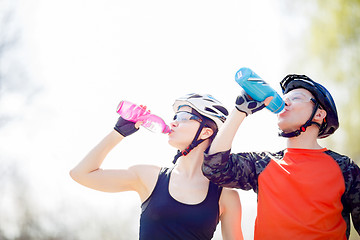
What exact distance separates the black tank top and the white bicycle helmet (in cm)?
→ 88

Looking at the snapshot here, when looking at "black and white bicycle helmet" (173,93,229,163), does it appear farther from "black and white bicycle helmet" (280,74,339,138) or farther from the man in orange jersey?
"black and white bicycle helmet" (280,74,339,138)

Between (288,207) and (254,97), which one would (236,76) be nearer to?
(254,97)

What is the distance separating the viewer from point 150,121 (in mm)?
3939

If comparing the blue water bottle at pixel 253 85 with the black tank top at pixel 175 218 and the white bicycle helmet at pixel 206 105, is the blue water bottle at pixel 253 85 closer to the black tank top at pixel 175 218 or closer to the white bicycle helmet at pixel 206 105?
the white bicycle helmet at pixel 206 105

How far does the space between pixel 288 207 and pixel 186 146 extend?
1283 mm

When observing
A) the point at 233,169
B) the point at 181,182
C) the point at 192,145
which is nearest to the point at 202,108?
the point at 192,145

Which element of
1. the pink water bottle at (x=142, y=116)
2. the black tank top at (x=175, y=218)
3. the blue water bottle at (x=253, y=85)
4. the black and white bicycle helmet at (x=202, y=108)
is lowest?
the black tank top at (x=175, y=218)

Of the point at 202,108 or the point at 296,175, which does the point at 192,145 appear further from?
the point at 296,175

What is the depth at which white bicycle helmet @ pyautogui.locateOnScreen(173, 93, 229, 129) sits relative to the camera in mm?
4039

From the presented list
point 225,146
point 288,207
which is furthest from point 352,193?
point 225,146

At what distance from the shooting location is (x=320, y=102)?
3.49m

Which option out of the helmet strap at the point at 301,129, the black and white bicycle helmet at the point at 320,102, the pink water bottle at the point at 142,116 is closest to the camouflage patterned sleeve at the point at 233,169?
the helmet strap at the point at 301,129

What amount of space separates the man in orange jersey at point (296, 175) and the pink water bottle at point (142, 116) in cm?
94

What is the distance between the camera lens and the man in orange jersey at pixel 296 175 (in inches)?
120
